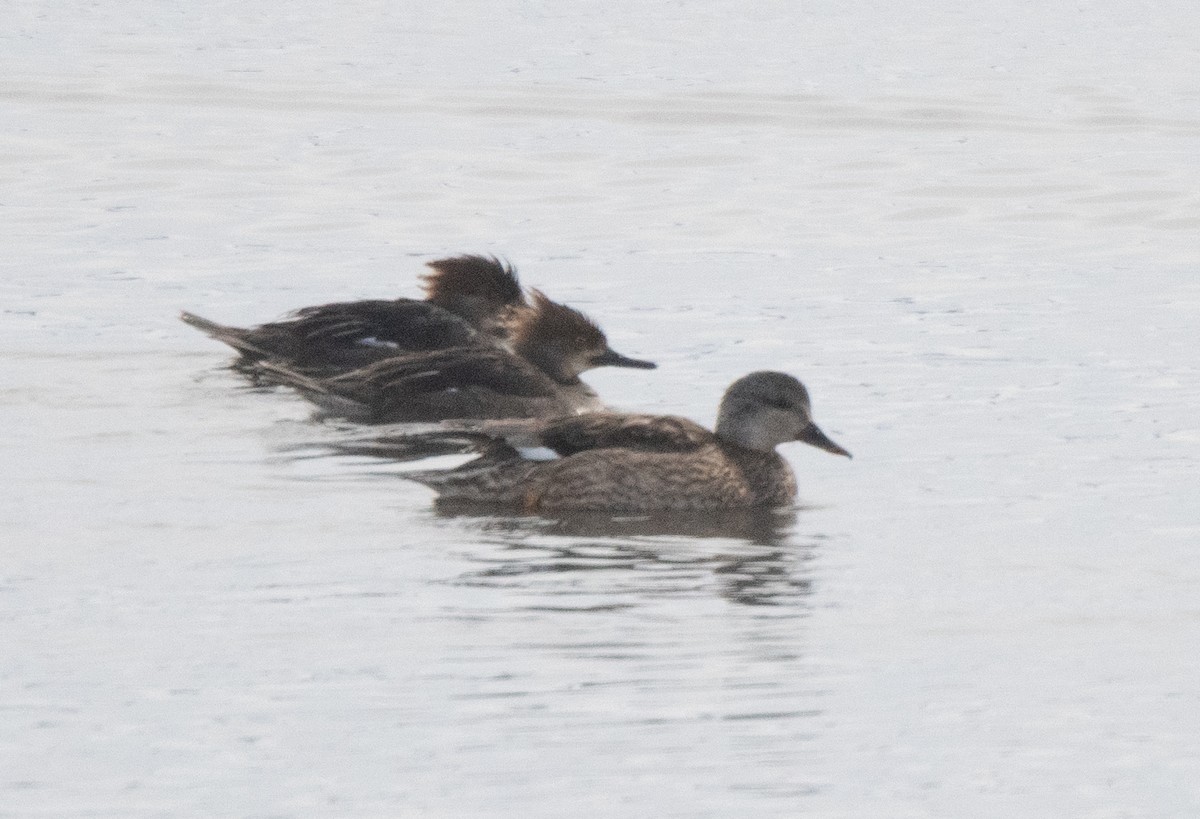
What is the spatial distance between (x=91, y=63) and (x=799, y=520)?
729 inches

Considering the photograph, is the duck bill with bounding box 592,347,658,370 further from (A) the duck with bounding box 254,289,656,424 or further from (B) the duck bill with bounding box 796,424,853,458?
(B) the duck bill with bounding box 796,424,853,458

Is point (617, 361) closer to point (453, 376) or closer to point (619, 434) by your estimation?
point (453, 376)

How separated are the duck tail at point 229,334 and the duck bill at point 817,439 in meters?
3.59

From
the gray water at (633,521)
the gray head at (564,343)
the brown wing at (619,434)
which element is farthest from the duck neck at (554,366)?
the brown wing at (619,434)

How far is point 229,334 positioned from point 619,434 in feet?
11.7

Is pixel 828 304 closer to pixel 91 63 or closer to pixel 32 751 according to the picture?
pixel 32 751

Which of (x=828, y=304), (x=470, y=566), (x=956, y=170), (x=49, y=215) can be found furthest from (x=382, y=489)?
(x=956, y=170)

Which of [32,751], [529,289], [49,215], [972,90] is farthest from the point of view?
[972,90]

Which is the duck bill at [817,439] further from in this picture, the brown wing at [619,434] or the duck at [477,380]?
the duck at [477,380]

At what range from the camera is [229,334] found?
13344 mm

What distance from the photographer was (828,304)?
49.8ft

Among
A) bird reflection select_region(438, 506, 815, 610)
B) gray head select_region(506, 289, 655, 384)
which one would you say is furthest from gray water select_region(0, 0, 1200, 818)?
gray head select_region(506, 289, 655, 384)

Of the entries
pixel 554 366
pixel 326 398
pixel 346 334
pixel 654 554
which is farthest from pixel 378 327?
pixel 654 554

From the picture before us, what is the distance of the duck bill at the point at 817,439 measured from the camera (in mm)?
10703
